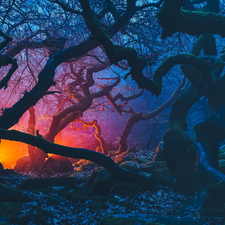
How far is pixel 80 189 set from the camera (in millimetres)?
7605

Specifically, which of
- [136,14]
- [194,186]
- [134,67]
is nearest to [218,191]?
[194,186]

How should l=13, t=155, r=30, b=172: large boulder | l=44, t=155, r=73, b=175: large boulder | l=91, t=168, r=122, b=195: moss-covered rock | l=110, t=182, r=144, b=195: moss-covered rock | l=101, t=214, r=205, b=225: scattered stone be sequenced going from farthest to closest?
l=13, t=155, r=30, b=172: large boulder < l=44, t=155, r=73, b=175: large boulder < l=91, t=168, r=122, b=195: moss-covered rock < l=110, t=182, r=144, b=195: moss-covered rock < l=101, t=214, r=205, b=225: scattered stone

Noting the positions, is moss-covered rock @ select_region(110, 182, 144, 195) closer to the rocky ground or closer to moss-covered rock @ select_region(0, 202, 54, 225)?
the rocky ground

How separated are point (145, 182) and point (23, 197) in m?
4.05

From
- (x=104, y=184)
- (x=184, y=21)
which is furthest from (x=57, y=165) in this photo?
(x=184, y=21)

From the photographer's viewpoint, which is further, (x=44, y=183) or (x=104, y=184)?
(x=44, y=183)

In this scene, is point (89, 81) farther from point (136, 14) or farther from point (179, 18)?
point (179, 18)

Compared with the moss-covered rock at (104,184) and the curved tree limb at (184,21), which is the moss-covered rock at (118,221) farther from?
the curved tree limb at (184,21)

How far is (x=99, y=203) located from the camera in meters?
5.90

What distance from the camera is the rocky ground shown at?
4.56 metres

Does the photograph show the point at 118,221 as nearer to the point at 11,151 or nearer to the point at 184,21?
the point at 184,21

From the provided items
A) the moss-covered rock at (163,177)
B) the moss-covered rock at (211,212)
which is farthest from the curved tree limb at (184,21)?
the moss-covered rock at (163,177)

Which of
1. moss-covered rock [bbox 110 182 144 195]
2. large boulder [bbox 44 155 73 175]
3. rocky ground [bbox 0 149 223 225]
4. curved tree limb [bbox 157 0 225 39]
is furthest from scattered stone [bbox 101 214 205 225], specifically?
large boulder [bbox 44 155 73 175]

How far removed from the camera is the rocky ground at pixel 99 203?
4562mm
